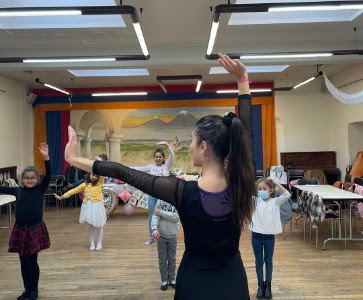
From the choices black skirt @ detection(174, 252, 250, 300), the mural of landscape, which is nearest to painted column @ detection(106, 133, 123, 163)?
the mural of landscape

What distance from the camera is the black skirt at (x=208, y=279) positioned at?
1.39m

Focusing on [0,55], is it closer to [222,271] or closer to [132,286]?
[132,286]

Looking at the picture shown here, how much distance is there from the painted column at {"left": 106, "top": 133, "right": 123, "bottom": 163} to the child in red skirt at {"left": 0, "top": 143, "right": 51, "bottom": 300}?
326 inches

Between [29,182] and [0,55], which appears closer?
[29,182]

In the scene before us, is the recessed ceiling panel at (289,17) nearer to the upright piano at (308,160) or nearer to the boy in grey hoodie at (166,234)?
the boy in grey hoodie at (166,234)

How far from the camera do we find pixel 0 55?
303 inches

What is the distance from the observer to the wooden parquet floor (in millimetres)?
4176

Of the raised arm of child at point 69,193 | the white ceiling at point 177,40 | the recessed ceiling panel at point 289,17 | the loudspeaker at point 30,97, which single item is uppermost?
the recessed ceiling panel at point 289,17

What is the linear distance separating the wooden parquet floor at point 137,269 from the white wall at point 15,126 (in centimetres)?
392

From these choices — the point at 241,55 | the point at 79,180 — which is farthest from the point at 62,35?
the point at 79,180

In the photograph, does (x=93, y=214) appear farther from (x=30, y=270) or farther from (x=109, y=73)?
(x=109, y=73)

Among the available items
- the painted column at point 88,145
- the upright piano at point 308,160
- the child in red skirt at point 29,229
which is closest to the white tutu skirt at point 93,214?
the child in red skirt at point 29,229

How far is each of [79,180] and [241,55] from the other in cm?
633

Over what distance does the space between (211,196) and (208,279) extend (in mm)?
304
